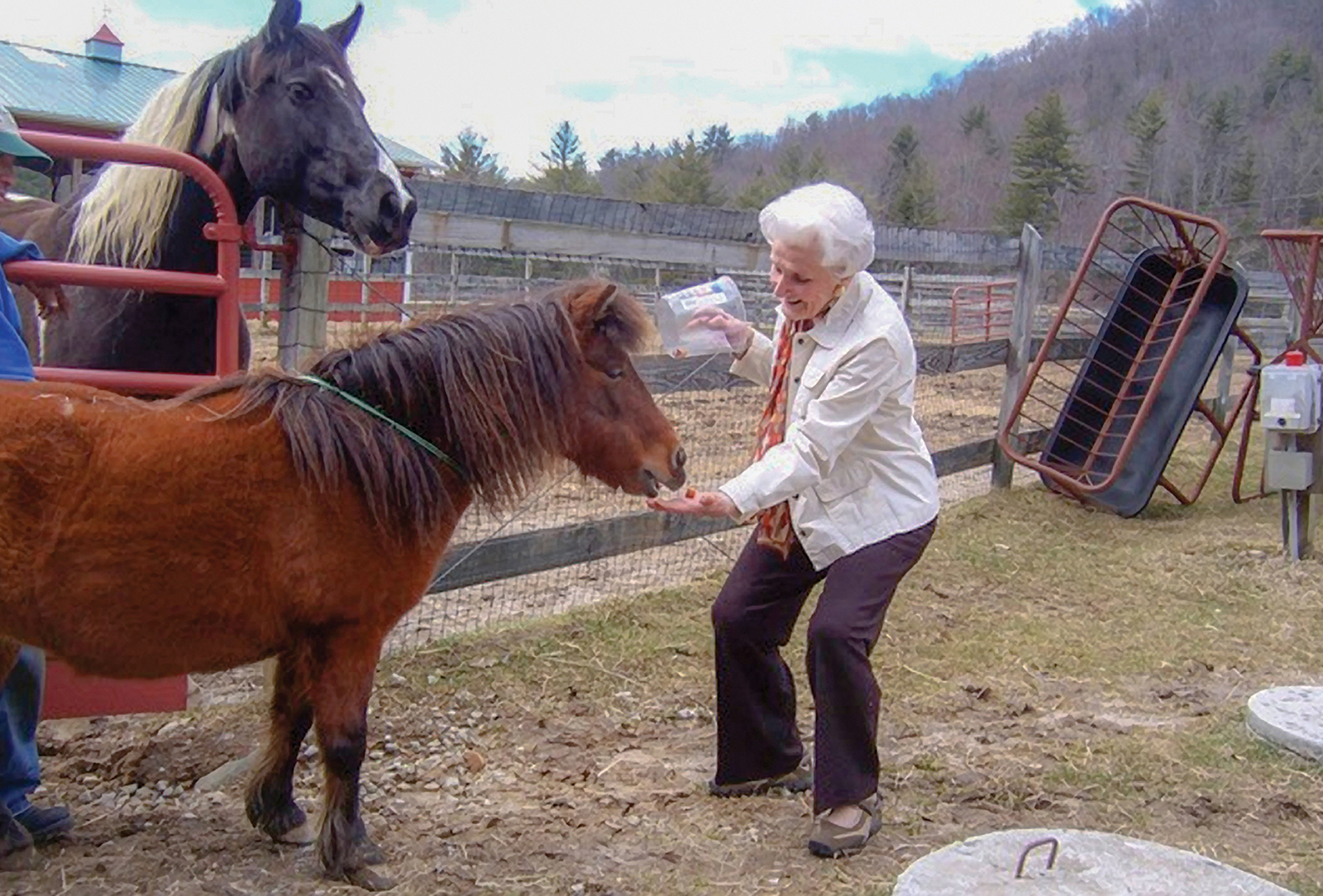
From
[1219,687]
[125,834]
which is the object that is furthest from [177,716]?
[1219,687]

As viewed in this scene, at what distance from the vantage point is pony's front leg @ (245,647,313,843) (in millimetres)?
2914

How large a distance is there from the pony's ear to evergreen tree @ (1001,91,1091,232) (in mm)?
47228

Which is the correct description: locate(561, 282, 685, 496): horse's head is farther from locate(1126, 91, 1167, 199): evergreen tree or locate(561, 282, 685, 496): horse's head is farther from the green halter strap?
locate(1126, 91, 1167, 199): evergreen tree

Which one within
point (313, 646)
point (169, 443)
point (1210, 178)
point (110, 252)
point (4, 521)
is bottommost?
point (313, 646)

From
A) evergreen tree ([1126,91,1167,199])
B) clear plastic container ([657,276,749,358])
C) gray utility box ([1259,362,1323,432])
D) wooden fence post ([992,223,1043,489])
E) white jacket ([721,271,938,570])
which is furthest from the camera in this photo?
evergreen tree ([1126,91,1167,199])

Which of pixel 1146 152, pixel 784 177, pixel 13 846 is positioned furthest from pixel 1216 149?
pixel 13 846

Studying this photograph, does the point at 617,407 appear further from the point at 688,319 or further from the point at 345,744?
the point at 345,744

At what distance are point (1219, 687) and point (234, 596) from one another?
390 cm

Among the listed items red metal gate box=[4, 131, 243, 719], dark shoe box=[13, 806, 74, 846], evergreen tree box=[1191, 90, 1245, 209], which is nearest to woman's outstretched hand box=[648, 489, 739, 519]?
red metal gate box=[4, 131, 243, 719]

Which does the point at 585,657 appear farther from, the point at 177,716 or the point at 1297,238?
the point at 1297,238

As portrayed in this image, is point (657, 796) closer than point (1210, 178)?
Yes

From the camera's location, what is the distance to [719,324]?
3.34 meters

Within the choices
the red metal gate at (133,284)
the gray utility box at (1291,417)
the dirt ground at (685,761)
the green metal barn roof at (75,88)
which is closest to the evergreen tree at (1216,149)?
the green metal barn roof at (75,88)

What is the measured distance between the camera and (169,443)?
8.16 ft
